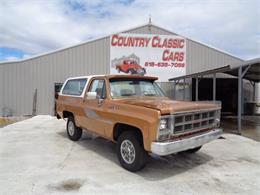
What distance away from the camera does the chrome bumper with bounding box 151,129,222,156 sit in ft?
14.9

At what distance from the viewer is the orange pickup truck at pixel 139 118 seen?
4.71 metres

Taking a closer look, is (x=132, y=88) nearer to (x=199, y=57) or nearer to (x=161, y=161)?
(x=161, y=161)

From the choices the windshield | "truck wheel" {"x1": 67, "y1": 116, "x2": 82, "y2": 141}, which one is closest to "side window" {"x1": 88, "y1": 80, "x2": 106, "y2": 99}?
the windshield

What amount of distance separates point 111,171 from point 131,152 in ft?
1.85

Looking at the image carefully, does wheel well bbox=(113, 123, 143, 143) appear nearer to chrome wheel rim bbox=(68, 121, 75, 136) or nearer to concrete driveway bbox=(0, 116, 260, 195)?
concrete driveway bbox=(0, 116, 260, 195)

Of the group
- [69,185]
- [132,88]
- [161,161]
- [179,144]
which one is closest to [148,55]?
[132,88]

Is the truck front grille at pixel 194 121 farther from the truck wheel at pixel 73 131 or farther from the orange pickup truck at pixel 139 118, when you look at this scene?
the truck wheel at pixel 73 131

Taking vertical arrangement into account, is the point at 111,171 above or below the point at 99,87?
below

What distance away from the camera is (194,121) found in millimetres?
5367

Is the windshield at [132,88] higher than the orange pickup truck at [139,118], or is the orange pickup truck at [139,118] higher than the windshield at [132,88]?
the windshield at [132,88]

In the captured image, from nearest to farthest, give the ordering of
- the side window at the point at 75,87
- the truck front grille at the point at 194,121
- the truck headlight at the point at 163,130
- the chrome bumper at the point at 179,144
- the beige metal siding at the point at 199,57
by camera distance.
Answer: the chrome bumper at the point at 179,144, the truck headlight at the point at 163,130, the truck front grille at the point at 194,121, the side window at the point at 75,87, the beige metal siding at the point at 199,57

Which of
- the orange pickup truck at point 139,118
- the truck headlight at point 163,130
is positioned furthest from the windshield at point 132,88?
the truck headlight at point 163,130

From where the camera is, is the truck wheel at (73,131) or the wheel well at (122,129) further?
the truck wheel at (73,131)

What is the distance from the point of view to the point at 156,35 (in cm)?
1752
